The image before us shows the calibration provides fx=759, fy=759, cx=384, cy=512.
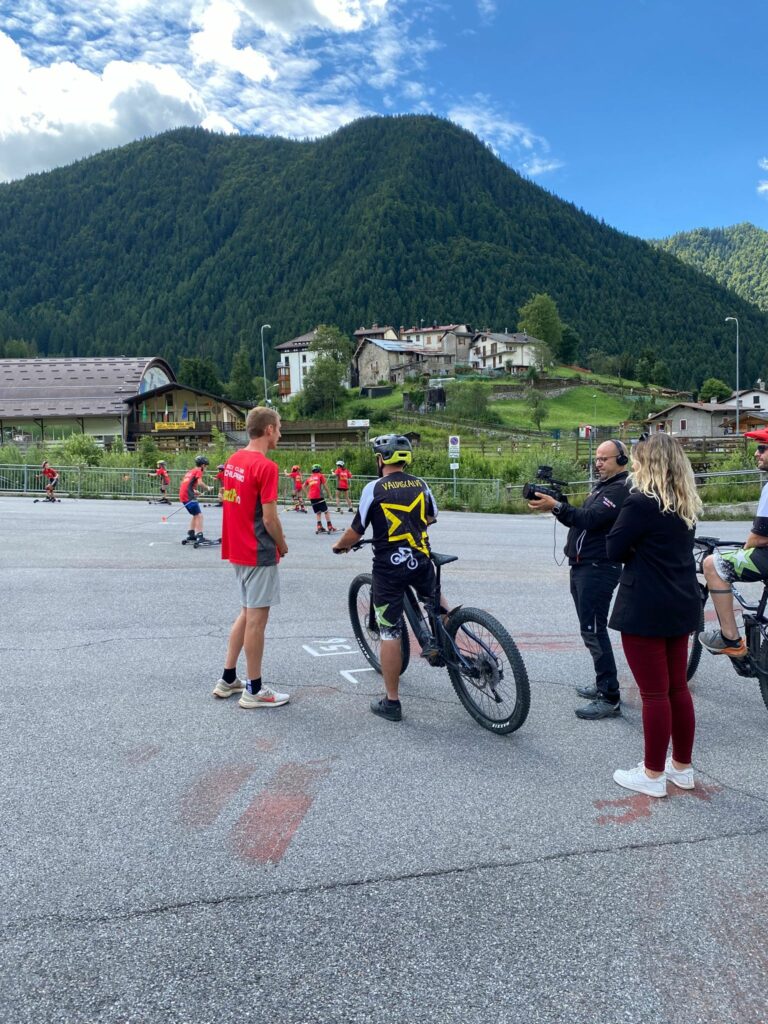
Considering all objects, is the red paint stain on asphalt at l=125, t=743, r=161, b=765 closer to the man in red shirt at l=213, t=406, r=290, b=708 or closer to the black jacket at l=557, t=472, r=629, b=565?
the man in red shirt at l=213, t=406, r=290, b=708

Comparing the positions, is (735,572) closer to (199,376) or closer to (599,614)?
(599,614)

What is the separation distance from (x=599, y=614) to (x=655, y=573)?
5.02ft

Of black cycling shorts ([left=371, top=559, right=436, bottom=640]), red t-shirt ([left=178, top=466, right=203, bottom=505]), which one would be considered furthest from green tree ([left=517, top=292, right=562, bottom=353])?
black cycling shorts ([left=371, top=559, right=436, bottom=640])

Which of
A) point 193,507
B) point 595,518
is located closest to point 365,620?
point 595,518

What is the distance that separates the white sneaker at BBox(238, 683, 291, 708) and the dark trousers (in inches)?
86.6

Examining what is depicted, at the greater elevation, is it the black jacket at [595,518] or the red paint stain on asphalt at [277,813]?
the black jacket at [595,518]

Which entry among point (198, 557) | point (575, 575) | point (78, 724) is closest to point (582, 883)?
point (575, 575)

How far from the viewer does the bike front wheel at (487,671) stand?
468 cm

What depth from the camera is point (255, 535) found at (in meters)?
5.24

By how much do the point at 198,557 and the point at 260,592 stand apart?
8.57m

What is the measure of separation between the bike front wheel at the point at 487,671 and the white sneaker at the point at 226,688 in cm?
161

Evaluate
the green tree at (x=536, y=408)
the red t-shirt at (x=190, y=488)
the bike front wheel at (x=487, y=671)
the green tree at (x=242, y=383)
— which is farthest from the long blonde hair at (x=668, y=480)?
the green tree at (x=242, y=383)

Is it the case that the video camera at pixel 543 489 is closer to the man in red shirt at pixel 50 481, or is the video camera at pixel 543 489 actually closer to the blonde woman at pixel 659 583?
the blonde woman at pixel 659 583

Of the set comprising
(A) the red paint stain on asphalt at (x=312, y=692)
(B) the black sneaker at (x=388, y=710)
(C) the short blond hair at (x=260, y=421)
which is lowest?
(A) the red paint stain on asphalt at (x=312, y=692)
